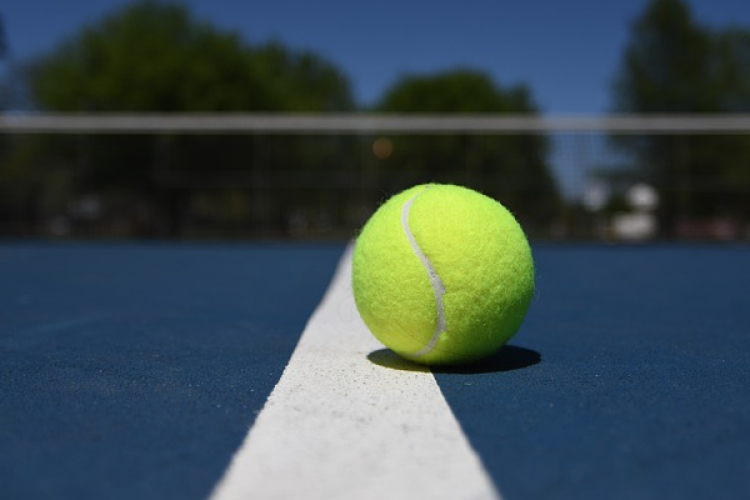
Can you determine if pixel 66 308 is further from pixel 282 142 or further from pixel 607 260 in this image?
pixel 282 142

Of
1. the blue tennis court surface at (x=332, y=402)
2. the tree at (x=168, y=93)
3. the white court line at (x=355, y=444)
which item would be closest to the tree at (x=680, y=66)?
the tree at (x=168, y=93)

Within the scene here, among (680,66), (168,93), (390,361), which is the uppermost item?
(680,66)

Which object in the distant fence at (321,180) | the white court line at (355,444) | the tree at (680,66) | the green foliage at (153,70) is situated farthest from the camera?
the tree at (680,66)

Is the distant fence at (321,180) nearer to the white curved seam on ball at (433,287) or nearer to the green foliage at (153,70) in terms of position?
the green foliage at (153,70)

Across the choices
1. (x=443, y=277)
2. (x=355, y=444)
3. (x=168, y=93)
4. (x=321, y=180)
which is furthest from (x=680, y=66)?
(x=355, y=444)

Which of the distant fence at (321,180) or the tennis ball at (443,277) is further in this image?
the distant fence at (321,180)

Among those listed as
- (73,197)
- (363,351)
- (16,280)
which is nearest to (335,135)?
(73,197)

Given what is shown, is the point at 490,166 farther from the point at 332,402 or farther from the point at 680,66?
the point at 680,66

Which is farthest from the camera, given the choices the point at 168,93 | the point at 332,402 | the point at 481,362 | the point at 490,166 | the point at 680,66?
the point at 680,66
